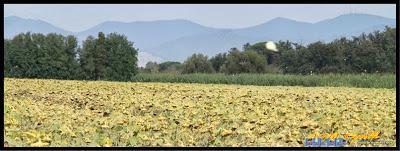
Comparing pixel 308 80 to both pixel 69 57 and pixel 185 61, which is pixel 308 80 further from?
pixel 69 57

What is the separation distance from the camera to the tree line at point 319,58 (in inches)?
565

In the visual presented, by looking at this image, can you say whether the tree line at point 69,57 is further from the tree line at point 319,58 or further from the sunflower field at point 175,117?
the tree line at point 319,58

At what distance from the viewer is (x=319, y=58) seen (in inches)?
612

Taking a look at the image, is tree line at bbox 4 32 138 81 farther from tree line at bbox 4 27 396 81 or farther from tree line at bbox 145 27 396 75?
tree line at bbox 145 27 396 75

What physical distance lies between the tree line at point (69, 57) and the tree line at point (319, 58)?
9.87 ft

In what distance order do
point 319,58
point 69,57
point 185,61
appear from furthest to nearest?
1. point 319,58
2. point 185,61
3. point 69,57

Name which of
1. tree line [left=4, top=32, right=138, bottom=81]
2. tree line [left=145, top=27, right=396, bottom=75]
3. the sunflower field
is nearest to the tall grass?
tree line [left=145, top=27, right=396, bottom=75]

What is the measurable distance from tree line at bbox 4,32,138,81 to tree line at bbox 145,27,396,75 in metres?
3.01

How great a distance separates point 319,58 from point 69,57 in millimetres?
7091

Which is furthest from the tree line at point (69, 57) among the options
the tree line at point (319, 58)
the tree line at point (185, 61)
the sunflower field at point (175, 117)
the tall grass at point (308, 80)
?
the tree line at point (319, 58)

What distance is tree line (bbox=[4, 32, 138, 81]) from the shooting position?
10656mm

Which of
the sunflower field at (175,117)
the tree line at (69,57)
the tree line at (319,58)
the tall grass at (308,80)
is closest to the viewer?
the sunflower field at (175,117)

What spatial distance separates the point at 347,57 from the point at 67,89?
26.3ft

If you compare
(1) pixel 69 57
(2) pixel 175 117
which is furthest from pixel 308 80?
(2) pixel 175 117
